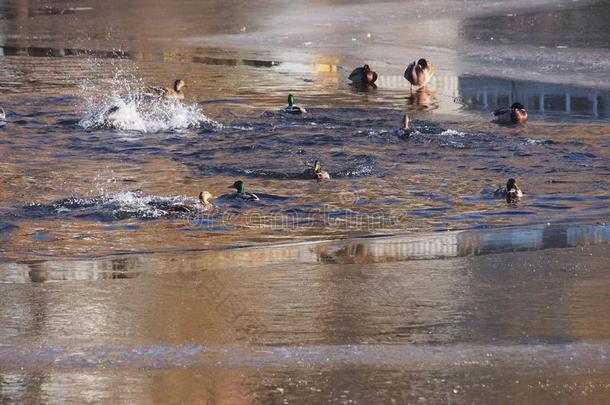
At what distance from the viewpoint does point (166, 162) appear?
13297mm

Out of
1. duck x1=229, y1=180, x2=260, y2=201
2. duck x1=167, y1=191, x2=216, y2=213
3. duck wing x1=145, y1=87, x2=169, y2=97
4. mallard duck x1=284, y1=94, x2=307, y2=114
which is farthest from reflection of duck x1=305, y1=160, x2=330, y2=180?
duck wing x1=145, y1=87, x2=169, y2=97

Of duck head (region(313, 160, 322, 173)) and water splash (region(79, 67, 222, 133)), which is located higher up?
water splash (region(79, 67, 222, 133))

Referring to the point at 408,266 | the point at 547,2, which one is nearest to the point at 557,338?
the point at 408,266

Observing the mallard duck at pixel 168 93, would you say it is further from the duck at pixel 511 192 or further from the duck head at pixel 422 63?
the duck at pixel 511 192

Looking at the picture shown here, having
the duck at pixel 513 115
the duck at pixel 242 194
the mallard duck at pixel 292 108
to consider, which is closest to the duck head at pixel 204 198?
the duck at pixel 242 194

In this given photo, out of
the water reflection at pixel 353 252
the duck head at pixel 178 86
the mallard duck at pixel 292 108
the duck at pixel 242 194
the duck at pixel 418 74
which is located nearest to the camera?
the water reflection at pixel 353 252

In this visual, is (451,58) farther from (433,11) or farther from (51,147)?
(51,147)

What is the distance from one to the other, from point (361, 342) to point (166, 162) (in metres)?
6.93

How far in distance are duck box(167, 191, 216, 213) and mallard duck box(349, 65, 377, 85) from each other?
7850 mm

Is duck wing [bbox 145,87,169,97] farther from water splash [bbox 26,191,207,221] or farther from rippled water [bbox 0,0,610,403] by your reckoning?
water splash [bbox 26,191,207,221]

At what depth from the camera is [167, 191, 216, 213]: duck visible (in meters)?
10.5

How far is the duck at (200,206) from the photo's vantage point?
415 inches

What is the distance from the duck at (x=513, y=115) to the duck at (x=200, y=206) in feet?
17.8

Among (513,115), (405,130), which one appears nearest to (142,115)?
(405,130)
